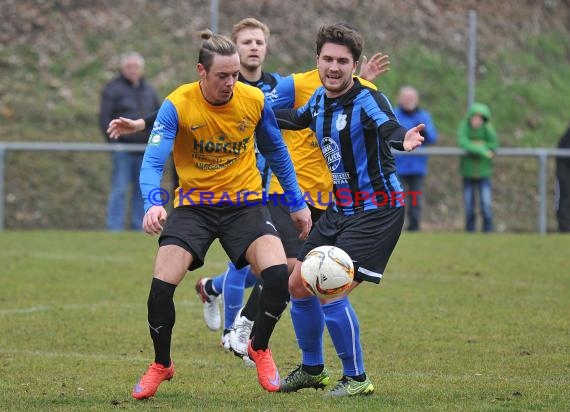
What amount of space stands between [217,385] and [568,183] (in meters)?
10.9

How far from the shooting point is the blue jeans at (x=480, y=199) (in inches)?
628

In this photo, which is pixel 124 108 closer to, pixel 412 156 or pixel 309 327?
pixel 412 156

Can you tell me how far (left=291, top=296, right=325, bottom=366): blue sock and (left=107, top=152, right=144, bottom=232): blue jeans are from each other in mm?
9161

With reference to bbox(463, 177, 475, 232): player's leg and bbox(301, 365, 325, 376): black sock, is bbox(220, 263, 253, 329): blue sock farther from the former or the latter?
bbox(463, 177, 475, 232): player's leg

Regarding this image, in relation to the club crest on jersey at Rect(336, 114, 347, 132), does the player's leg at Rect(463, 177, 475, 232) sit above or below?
below

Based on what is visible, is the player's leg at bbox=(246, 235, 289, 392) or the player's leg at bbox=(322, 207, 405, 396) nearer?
the player's leg at bbox=(322, 207, 405, 396)

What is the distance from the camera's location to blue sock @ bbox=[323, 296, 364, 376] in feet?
20.3

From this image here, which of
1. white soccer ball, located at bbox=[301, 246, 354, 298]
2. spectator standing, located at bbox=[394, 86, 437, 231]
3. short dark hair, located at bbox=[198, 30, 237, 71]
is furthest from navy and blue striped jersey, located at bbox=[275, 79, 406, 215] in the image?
spectator standing, located at bbox=[394, 86, 437, 231]

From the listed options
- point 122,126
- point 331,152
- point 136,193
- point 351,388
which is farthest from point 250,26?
point 136,193

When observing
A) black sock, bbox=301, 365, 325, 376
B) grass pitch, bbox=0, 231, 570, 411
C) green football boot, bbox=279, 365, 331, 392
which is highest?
black sock, bbox=301, 365, 325, 376

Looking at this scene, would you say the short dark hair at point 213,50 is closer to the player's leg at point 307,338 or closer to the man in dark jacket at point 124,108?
the player's leg at point 307,338

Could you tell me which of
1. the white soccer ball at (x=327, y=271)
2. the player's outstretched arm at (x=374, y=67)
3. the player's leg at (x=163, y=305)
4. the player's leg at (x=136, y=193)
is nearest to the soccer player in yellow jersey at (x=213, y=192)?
the player's leg at (x=163, y=305)

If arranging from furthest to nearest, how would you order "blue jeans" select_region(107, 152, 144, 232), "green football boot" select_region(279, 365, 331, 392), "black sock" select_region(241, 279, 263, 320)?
"blue jeans" select_region(107, 152, 144, 232) < "black sock" select_region(241, 279, 263, 320) < "green football boot" select_region(279, 365, 331, 392)

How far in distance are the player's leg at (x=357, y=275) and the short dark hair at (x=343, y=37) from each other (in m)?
0.93
